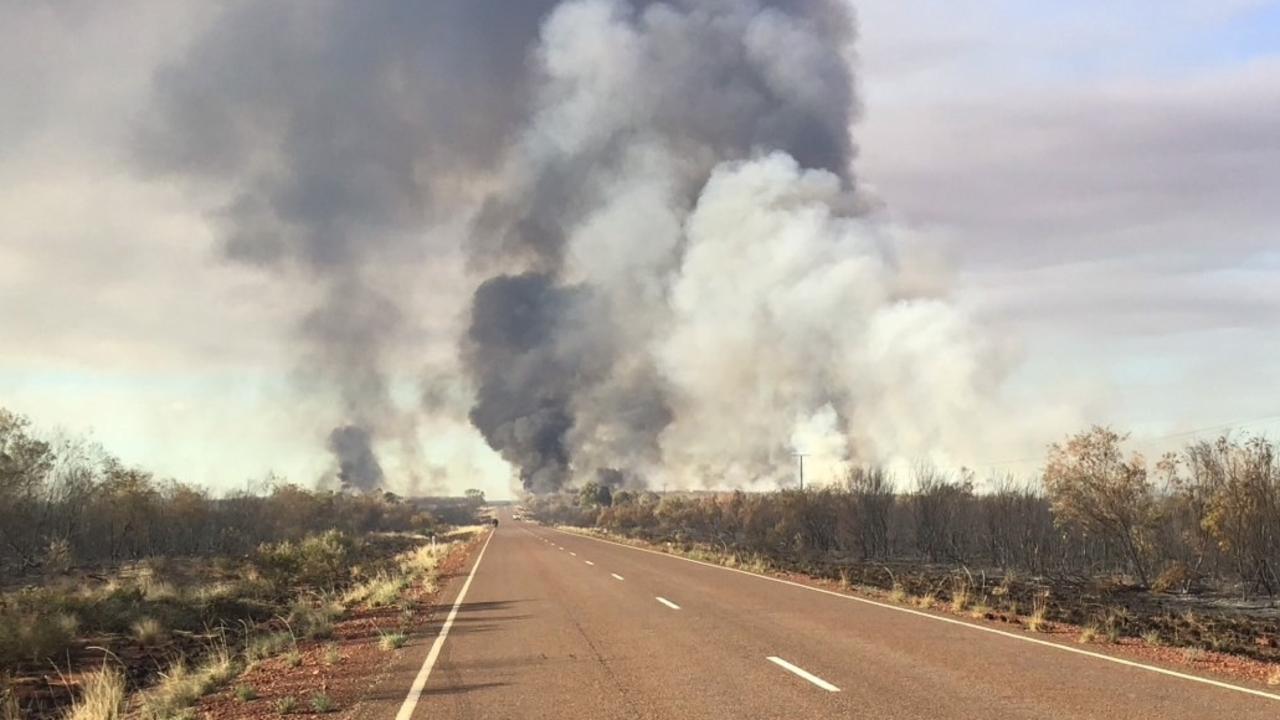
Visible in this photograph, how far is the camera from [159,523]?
5147cm

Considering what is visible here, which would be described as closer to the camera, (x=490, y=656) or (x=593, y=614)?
(x=490, y=656)

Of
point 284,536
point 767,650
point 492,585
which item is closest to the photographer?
point 767,650

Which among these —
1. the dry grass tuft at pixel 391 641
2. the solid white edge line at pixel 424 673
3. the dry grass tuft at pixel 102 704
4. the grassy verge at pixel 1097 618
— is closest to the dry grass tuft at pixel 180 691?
the dry grass tuft at pixel 102 704

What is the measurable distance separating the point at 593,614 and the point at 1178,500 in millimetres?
18333

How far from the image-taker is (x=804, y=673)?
9.34 m

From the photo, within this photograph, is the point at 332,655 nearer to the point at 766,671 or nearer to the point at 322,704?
the point at 322,704

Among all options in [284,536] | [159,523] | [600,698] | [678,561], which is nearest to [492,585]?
[678,561]

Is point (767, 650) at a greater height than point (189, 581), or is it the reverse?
point (767, 650)

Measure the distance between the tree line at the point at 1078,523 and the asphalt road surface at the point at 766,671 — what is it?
11.7m

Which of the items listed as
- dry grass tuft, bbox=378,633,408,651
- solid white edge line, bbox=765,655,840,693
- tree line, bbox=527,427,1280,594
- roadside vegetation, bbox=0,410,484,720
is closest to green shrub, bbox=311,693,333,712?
roadside vegetation, bbox=0,410,484,720

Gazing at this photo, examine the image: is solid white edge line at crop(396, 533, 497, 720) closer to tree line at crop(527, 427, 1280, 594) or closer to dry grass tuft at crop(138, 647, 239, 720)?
dry grass tuft at crop(138, 647, 239, 720)

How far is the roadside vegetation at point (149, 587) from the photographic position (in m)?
12.2

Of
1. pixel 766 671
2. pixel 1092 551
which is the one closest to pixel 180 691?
pixel 766 671

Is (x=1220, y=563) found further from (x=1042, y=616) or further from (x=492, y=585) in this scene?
(x=492, y=585)
